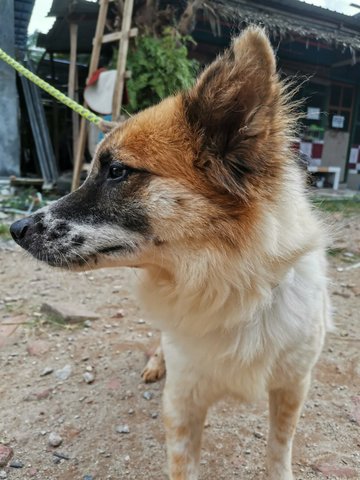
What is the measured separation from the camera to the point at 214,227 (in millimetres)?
1509

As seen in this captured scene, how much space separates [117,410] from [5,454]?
2.09 feet

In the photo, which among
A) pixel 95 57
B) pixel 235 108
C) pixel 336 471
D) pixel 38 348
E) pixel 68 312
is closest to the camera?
pixel 235 108

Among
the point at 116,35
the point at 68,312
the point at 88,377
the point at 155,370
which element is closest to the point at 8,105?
the point at 116,35

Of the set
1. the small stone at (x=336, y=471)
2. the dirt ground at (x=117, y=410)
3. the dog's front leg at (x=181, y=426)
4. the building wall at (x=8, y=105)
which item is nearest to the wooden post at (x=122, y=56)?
the building wall at (x=8, y=105)

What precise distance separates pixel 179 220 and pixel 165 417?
3.07 ft

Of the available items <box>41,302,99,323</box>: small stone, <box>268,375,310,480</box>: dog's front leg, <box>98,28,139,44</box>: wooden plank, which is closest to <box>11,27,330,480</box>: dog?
<box>268,375,310,480</box>: dog's front leg

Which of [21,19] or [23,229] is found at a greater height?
[21,19]

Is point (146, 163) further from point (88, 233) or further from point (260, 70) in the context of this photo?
point (260, 70)

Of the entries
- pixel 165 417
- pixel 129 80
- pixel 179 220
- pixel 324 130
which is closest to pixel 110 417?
pixel 165 417

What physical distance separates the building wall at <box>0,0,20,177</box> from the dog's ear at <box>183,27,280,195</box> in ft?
22.3

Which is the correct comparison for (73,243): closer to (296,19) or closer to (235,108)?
(235,108)

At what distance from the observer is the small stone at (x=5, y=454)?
6.71ft

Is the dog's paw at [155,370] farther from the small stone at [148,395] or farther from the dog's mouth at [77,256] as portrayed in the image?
the dog's mouth at [77,256]

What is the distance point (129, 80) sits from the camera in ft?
20.8
